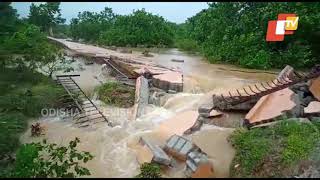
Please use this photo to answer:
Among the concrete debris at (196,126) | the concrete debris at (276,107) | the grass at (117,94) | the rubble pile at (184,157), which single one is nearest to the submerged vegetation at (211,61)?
the grass at (117,94)

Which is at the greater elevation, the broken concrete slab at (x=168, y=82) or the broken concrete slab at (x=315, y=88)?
the broken concrete slab at (x=315, y=88)

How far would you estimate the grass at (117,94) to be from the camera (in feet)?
39.3

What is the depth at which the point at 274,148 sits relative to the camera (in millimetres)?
7383

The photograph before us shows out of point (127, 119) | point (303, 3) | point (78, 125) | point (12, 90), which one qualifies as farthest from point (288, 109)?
point (303, 3)

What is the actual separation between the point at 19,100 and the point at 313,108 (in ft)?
28.7

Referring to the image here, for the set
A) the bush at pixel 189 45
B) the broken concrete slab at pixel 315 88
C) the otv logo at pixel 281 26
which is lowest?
the broken concrete slab at pixel 315 88

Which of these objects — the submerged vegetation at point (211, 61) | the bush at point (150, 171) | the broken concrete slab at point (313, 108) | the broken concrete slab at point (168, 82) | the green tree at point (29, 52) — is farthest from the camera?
the green tree at point (29, 52)

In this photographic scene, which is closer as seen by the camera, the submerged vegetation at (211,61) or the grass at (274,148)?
the submerged vegetation at (211,61)

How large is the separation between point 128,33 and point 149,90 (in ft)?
64.1

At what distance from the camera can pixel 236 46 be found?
19.0 metres

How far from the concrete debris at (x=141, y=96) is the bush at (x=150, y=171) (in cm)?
338

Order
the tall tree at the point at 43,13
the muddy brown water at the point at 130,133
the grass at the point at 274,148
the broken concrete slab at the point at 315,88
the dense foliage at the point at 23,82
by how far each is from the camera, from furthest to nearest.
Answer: the tall tree at the point at 43,13 → the dense foliage at the point at 23,82 → the broken concrete slab at the point at 315,88 → the muddy brown water at the point at 130,133 → the grass at the point at 274,148

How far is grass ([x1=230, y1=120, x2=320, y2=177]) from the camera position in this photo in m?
6.90

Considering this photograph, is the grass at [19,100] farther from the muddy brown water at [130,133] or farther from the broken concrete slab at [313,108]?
the broken concrete slab at [313,108]
